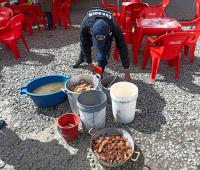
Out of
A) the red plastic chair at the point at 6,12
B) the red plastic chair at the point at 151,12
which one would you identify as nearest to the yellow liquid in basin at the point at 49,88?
the red plastic chair at the point at 151,12

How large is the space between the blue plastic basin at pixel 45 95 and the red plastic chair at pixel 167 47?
5.54 ft

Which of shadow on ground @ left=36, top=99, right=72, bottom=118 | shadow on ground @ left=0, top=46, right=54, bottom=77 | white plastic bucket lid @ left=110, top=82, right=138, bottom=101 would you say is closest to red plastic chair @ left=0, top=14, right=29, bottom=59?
shadow on ground @ left=0, top=46, right=54, bottom=77

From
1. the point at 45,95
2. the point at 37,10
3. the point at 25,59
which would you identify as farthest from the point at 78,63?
the point at 37,10

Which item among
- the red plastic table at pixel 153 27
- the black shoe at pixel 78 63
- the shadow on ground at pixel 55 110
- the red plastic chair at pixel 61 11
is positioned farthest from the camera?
the red plastic chair at pixel 61 11

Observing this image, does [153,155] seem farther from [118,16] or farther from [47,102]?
[118,16]

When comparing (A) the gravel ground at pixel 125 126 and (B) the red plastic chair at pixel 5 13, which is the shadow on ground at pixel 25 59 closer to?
(A) the gravel ground at pixel 125 126

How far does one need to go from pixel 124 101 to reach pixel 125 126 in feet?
1.63

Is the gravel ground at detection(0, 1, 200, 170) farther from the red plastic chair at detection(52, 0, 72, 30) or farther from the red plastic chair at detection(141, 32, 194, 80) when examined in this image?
the red plastic chair at detection(52, 0, 72, 30)

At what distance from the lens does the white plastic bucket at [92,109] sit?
3295 millimetres

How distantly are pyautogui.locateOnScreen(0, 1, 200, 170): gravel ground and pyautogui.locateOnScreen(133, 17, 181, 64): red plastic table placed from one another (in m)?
0.64

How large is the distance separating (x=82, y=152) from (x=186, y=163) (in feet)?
4.38

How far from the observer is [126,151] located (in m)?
3.12

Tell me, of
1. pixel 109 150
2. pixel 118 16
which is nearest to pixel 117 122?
pixel 109 150

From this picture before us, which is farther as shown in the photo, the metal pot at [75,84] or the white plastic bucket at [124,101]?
the metal pot at [75,84]
